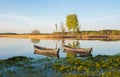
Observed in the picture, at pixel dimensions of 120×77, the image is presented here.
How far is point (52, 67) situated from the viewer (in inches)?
803

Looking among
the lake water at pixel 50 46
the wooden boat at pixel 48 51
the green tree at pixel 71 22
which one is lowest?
the lake water at pixel 50 46

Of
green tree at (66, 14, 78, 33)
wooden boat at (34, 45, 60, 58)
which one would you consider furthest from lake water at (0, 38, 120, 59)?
green tree at (66, 14, 78, 33)

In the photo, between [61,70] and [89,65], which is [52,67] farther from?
[89,65]

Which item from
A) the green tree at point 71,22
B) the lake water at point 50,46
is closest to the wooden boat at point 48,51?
the lake water at point 50,46

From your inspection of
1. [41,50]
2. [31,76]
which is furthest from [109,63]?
[41,50]

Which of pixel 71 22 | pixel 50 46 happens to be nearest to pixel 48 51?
pixel 50 46

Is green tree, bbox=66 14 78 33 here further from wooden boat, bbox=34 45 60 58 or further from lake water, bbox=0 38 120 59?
wooden boat, bbox=34 45 60 58

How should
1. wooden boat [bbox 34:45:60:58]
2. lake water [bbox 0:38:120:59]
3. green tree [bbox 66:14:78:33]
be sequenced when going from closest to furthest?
wooden boat [bbox 34:45:60:58] → lake water [bbox 0:38:120:59] → green tree [bbox 66:14:78:33]

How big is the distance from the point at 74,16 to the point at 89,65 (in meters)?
94.4

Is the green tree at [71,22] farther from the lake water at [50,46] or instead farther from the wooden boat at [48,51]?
the wooden boat at [48,51]

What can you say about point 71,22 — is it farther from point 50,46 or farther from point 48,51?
point 48,51

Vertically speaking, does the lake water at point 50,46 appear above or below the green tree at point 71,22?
below

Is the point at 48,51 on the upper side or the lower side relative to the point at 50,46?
upper

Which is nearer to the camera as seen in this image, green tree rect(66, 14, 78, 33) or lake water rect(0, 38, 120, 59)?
lake water rect(0, 38, 120, 59)
